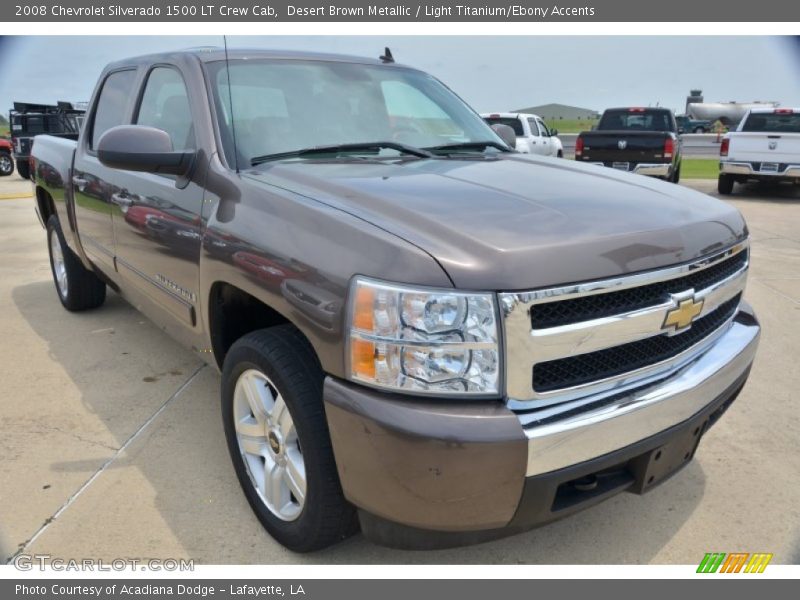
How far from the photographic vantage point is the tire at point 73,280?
5.01 meters

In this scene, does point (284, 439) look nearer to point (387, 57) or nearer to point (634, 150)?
point (387, 57)

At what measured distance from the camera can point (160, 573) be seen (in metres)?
2.34

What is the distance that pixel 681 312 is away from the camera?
7.06ft

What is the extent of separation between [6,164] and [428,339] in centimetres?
2206

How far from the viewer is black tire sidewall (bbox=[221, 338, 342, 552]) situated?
209 centimetres

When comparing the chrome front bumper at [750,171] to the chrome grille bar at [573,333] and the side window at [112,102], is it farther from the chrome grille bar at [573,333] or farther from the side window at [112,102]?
the chrome grille bar at [573,333]

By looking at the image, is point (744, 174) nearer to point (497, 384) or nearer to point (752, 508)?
point (752, 508)

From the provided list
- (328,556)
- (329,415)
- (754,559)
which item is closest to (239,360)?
(329,415)

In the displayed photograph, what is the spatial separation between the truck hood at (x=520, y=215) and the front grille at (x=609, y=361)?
0.62 feet

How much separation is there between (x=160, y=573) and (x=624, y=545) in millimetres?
1680

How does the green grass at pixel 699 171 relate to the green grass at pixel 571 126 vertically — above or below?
above

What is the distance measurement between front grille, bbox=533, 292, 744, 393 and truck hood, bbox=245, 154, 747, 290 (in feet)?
0.62

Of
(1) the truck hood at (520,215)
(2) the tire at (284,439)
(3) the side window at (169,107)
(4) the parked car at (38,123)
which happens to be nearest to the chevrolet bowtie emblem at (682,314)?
(1) the truck hood at (520,215)

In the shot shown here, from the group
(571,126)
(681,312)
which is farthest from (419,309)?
(571,126)
